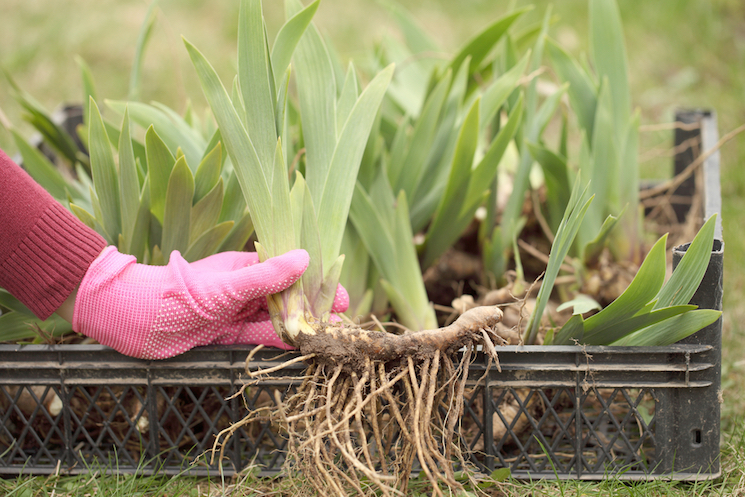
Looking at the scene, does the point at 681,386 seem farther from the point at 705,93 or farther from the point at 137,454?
the point at 705,93

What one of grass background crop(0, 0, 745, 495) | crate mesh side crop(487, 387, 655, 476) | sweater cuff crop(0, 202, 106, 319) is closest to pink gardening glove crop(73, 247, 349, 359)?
sweater cuff crop(0, 202, 106, 319)

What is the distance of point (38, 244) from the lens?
2.47ft

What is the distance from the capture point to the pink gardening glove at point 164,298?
75cm

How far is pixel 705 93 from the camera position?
7.58 feet

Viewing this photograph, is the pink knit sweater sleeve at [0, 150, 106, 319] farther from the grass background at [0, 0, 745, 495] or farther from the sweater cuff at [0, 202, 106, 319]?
the grass background at [0, 0, 745, 495]

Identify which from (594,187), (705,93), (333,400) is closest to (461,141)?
(594,187)

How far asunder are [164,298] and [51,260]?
15cm

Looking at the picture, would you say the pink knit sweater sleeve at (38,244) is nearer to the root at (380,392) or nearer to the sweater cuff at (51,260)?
the sweater cuff at (51,260)

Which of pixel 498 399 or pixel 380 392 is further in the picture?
→ pixel 498 399

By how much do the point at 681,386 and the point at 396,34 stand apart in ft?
8.42

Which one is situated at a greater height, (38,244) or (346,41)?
(346,41)

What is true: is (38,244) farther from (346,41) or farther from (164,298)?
(346,41)

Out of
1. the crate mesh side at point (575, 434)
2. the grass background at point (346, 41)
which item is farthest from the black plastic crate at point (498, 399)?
the grass background at point (346, 41)

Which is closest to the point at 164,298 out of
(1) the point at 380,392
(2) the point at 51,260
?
(2) the point at 51,260
